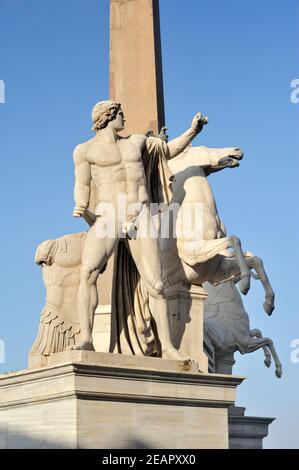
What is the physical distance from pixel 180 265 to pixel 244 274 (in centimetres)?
98

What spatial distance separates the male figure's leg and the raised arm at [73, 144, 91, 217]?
274 millimetres

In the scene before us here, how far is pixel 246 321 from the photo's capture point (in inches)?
650

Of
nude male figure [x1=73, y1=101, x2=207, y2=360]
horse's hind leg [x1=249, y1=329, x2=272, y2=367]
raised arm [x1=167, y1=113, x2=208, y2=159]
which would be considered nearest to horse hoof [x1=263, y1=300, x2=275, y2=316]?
nude male figure [x1=73, y1=101, x2=207, y2=360]

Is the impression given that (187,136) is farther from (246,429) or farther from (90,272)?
(246,429)

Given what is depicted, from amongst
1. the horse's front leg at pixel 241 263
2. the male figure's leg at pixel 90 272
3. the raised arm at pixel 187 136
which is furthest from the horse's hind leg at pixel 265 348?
the male figure's leg at pixel 90 272

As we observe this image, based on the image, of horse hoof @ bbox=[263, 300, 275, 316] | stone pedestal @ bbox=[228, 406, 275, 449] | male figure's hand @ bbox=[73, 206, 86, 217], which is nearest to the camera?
male figure's hand @ bbox=[73, 206, 86, 217]

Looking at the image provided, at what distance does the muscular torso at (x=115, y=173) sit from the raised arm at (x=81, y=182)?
0.07 metres

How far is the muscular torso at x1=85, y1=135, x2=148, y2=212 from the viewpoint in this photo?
10469 mm

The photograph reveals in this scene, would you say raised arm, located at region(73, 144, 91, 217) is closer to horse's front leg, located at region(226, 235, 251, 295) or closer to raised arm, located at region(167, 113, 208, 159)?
raised arm, located at region(167, 113, 208, 159)

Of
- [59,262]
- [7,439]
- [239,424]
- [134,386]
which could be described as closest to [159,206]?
[59,262]

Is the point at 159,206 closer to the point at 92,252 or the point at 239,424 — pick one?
the point at 92,252

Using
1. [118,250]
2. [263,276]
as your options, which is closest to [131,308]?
[118,250]

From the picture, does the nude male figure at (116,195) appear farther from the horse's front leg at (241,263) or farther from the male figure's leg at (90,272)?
the horse's front leg at (241,263)

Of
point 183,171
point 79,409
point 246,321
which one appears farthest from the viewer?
point 246,321
